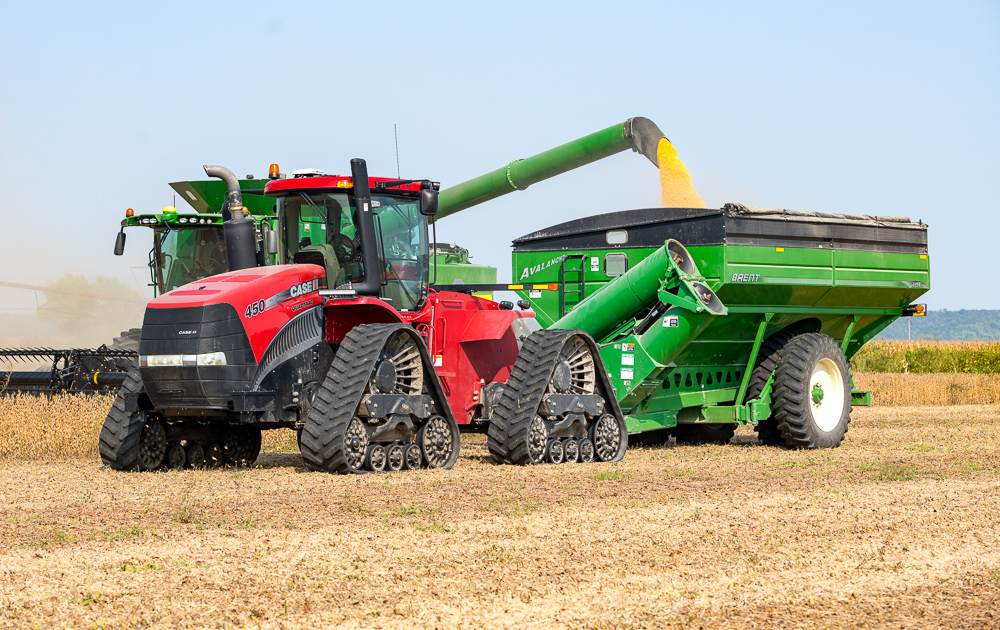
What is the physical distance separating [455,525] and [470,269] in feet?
52.6

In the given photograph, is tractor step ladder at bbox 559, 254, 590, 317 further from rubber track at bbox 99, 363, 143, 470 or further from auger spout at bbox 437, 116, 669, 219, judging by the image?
rubber track at bbox 99, 363, 143, 470

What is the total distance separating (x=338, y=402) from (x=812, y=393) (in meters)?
6.41

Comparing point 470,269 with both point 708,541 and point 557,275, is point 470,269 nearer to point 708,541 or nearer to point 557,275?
point 557,275

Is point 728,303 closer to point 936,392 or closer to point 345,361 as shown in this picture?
point 345,361

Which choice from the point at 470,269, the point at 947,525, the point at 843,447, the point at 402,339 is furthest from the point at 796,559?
the point at 470,269

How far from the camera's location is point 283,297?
8.83m

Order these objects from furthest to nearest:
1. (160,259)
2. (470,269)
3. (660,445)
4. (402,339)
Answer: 1. (470,269)
2. (160,259)
3. (660,445)
4. (402,339)

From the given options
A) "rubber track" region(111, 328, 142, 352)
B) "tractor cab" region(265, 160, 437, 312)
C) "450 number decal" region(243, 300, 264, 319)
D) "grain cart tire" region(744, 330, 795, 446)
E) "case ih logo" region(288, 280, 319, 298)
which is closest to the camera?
"450 number decal" region(243, 300, 264, 319)

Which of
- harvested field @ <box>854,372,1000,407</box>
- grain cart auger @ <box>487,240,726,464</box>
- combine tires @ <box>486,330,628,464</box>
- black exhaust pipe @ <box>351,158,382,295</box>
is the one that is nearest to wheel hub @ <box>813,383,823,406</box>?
grain cart auger @ <box>487,240,726,464</box>

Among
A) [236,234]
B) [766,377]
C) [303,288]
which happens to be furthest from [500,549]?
[766,377]

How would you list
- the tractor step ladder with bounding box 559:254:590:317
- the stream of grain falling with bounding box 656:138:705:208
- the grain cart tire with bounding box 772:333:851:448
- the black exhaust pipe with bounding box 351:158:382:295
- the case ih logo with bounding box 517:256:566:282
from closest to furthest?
the black exhaust pipe with bounding box 351:158:382:295 → the grain cart tire with bounding box 772:333:851:448 → the tractor step ladder with bounding box 559:254:590:317 → the case ih logo with bounding box 517:256:566:282 → the stream of grain falling with bounding box 656:138:705:208

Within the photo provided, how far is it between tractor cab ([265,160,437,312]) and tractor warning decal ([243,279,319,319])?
28 cm

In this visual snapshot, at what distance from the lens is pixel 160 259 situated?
15.2 meters

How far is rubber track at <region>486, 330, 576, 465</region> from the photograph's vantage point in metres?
9.77
